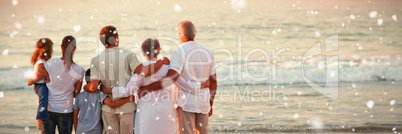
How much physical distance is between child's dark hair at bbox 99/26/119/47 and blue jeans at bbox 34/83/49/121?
0.90 m

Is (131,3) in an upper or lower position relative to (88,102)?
upper

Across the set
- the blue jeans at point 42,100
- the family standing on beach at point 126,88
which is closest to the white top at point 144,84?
the family standing on beach at point 126,88

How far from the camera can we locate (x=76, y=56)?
Result: 20.0m

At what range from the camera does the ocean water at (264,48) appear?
9.20m

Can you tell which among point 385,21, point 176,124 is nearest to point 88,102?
point 176,124

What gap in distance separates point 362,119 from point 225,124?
9.03 ft

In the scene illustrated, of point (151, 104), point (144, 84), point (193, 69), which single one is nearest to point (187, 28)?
point (193, 69)

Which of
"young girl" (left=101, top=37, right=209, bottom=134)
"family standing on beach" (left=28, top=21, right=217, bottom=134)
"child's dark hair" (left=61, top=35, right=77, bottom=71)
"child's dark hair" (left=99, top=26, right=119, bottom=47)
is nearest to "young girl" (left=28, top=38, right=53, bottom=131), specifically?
"family standing on beach" (left=28, top=21, right=217, bottom=134)

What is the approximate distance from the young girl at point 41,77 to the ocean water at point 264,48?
3722 millimetres

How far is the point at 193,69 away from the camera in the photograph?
15.1ft

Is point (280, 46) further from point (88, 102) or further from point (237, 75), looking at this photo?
point (88, 102)

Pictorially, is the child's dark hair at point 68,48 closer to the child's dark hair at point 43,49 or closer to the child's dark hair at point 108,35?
the child's dark hair at point 43,49

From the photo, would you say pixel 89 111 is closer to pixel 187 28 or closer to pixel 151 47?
pixel 151 47

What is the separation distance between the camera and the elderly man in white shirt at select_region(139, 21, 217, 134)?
14.7ft
